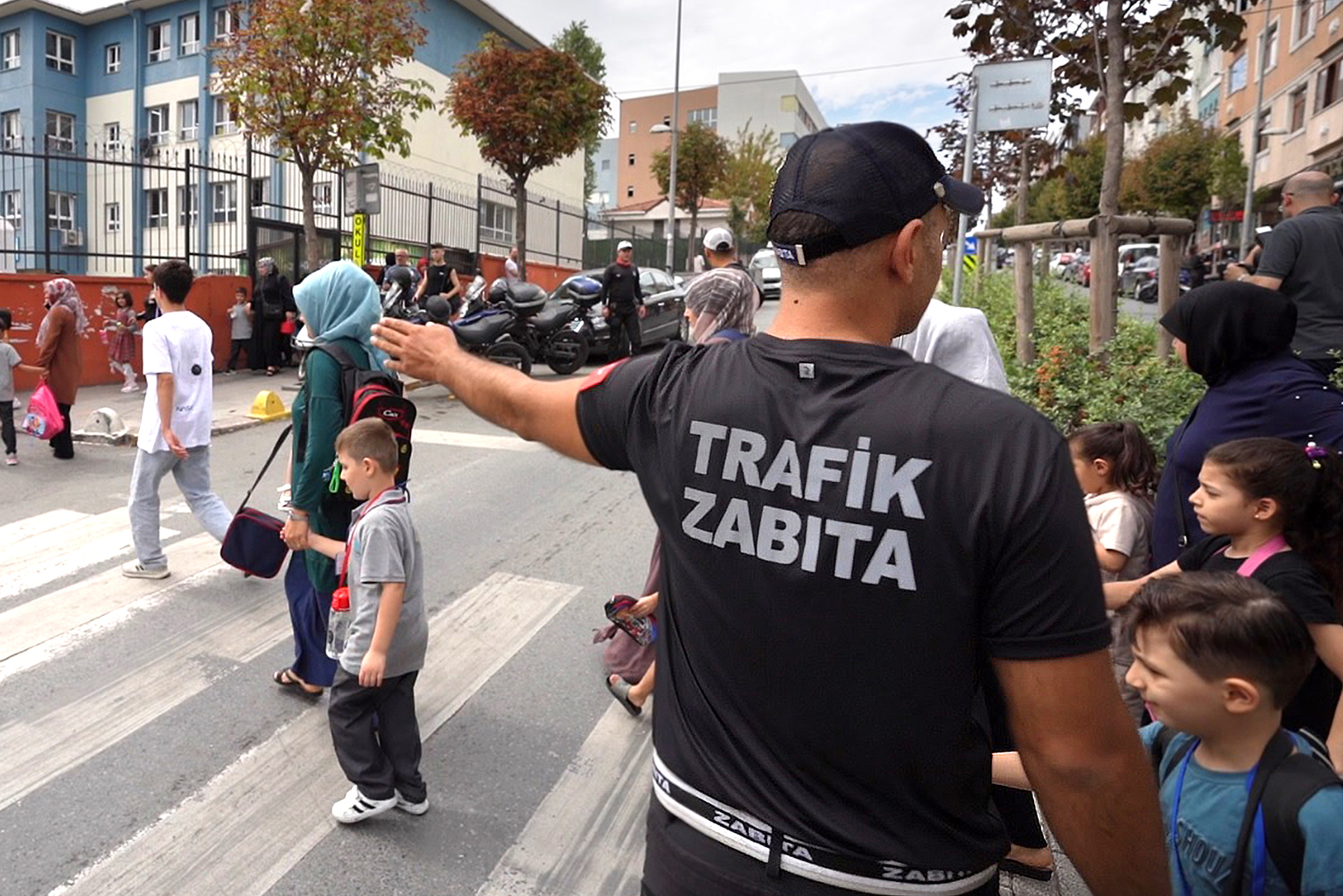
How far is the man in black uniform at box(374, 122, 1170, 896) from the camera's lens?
1213 mm

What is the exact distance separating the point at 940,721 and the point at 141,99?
38660 mm

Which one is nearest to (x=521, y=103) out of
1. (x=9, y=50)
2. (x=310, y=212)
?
(x=310, y=212)

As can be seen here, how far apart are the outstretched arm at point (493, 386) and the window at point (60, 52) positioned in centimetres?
4054

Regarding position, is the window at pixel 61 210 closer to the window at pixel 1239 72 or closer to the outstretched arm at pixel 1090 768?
the outstretched arm at pixel 1090 768

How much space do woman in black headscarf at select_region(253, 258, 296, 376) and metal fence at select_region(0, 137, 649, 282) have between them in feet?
2.96

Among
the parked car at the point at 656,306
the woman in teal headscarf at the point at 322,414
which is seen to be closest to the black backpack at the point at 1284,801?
the woman in teal headscarf at the point at 322,414

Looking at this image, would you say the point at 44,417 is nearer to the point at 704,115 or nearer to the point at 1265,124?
the point at 1265,124

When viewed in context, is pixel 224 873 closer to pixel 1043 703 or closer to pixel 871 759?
pixel 871 759

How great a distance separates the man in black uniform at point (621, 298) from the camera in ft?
48.0

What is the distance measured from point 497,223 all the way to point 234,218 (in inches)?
572

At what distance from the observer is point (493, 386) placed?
1.70 meters

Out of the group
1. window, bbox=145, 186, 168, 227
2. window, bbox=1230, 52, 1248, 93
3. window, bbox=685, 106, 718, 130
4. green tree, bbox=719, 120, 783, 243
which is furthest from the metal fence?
window, bbox=685, 106, 718, 130

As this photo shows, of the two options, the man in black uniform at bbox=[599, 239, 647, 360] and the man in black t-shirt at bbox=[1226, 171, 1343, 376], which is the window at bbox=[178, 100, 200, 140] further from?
the man in black t-shirt at bbox=[1226, 171, 1343, 376]

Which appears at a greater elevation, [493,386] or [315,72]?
[315,72]
